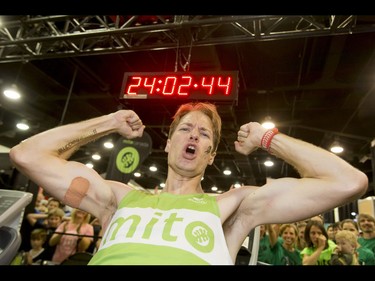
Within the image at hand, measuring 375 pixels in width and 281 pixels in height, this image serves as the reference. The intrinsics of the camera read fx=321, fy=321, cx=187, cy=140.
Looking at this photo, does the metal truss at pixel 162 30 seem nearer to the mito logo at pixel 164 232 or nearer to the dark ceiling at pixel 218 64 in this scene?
the dark ceiling at pixel 218 64

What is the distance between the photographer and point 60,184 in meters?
1.55

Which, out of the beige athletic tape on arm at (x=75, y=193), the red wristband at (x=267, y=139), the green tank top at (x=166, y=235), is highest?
the red wristband at (x=267, y=139)

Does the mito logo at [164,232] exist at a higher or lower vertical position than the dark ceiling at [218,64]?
lower

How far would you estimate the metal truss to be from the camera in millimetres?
3924

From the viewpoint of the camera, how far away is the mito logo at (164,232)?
1264 mm

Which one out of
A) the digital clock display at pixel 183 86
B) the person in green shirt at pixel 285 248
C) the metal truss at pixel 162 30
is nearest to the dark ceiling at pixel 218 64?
the metal truss at pixel 162 30

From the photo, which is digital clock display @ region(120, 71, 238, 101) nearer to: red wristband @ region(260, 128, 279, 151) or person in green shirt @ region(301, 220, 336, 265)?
person in green shirt @ region(301, 220, 336, 265)

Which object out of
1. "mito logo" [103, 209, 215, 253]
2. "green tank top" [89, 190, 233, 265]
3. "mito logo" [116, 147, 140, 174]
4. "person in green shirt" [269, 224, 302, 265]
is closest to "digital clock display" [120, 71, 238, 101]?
A: "mito logo" [116, 147, 140, 174]

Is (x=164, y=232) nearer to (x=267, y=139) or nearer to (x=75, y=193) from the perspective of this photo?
(x=75, y=193)

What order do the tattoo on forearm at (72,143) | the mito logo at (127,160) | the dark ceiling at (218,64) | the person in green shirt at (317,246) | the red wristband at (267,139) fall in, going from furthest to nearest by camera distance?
the mito logo at (127,160), the dark ceiling at (218,64), the person in green shirt at (317,246), the tattoo on forearm at (72,143), the red wristband at (267,139)

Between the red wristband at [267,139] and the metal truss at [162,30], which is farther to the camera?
the metal truss at [162,30]
